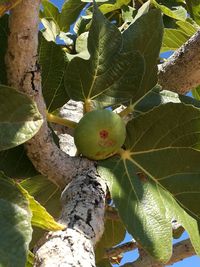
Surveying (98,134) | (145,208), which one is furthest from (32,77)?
(145,208)

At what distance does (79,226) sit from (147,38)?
18.5 inches

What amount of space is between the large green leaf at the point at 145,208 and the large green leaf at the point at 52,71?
0.18 m

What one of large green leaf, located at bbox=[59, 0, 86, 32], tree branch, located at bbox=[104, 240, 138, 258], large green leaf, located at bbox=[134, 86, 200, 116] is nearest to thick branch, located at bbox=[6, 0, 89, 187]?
large green leaf, located at bbox=[134, 86, 200, 116]

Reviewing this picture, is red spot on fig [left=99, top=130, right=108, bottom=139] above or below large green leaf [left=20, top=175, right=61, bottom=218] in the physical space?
above

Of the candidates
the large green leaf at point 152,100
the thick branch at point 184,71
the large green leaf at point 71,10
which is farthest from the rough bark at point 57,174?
the large green leaf at point 71,10

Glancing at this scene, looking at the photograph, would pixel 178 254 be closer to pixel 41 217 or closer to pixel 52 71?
pixel 52 71

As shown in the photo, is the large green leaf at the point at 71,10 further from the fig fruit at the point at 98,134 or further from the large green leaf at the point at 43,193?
the fig fruit at the point at 98,134

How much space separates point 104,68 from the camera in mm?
1142

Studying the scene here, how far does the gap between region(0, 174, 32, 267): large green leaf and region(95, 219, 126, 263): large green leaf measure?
2.27 ft

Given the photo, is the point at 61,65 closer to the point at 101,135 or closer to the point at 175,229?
the point at 101,135

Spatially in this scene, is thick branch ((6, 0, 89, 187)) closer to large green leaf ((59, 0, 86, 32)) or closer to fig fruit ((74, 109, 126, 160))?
fig fruit ((74, 109, 126, 160))

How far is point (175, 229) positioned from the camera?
161cm

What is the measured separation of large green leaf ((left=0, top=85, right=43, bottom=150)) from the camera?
84 centimetres

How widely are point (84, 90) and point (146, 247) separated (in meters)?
0.36
